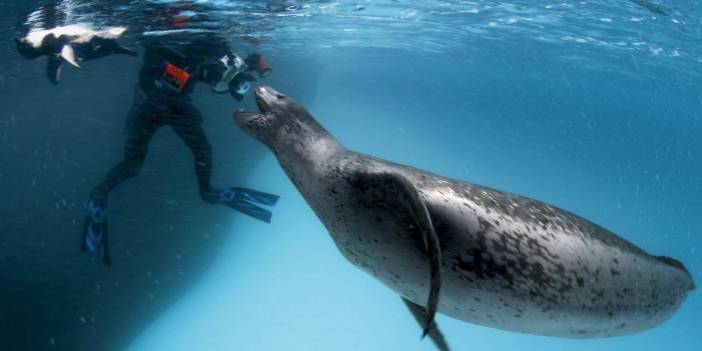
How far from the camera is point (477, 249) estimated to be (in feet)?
8.18

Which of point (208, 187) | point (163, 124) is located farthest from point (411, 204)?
point (163, 124)

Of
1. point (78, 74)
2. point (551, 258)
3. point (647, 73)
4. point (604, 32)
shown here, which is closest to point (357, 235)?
point (551, 258)

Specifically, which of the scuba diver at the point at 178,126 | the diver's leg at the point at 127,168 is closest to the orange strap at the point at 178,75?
the scuba diver at the point at 178,126

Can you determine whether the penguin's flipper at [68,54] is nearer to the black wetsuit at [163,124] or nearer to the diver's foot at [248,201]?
the black wetsuit at [163,124]

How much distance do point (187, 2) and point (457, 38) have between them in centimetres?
1032

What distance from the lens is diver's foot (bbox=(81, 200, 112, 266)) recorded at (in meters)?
6.95

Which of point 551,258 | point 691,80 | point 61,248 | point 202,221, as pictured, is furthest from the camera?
point 691,80

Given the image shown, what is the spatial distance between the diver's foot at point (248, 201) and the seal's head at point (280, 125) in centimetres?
386

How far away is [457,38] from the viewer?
16.1 metres

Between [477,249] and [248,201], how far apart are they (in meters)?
5.18

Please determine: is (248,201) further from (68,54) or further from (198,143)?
(68,54)

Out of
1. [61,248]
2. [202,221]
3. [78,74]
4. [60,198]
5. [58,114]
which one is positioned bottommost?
[202,221]

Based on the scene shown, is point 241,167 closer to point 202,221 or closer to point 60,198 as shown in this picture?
point 202,221

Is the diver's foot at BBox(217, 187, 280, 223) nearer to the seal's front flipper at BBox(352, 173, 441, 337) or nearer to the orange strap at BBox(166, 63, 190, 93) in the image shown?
the orange strap at BBox(166, 63, 190, 93)
